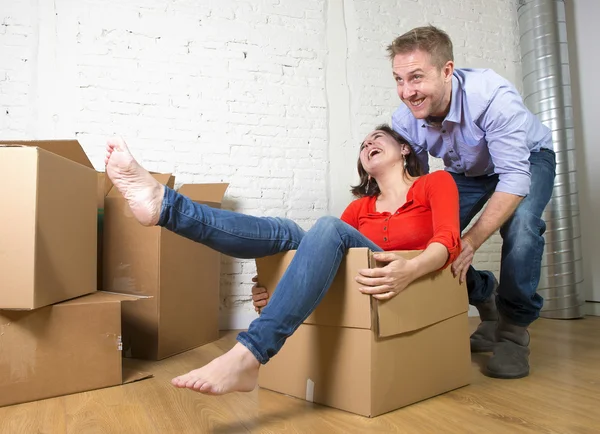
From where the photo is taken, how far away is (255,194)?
2900 millimetres

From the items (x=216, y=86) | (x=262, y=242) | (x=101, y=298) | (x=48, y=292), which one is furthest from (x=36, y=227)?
(x=216, y=86)

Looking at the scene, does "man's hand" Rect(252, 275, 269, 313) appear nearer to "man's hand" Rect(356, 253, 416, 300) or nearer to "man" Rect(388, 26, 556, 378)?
"man's hand" Rect(356, 253, 416, 300)

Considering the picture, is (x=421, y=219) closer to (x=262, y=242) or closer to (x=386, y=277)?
(x=386, y=277)

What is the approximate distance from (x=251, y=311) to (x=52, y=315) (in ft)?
4.54

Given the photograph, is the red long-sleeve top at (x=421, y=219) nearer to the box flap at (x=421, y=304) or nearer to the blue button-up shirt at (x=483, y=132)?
the box flap at (x=421, y=304)

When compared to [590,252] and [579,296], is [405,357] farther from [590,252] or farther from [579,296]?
[590,252]

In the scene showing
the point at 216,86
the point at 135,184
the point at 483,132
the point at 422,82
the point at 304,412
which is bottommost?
the point at 304,412

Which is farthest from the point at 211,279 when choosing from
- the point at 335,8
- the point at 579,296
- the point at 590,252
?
the point at 590,252

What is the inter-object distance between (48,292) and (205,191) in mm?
1109

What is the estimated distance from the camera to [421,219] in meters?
1.71

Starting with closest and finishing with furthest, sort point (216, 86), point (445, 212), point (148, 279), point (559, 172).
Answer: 1. point (445, 212)
2. point (148, 279)
3. point (216, 86)
4. point (559, 172)

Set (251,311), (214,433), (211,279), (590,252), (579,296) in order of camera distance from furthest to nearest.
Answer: (590,252)
(579,296)
(251,311)
(211,279)
(214,433)

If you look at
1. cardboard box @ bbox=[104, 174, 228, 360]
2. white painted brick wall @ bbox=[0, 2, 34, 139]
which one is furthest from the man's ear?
white painted brick wall @ bbox=[0, 2, 34, 139]

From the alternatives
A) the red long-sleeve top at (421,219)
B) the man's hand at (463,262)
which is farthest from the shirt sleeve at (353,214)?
the man's hand at (463,262)
